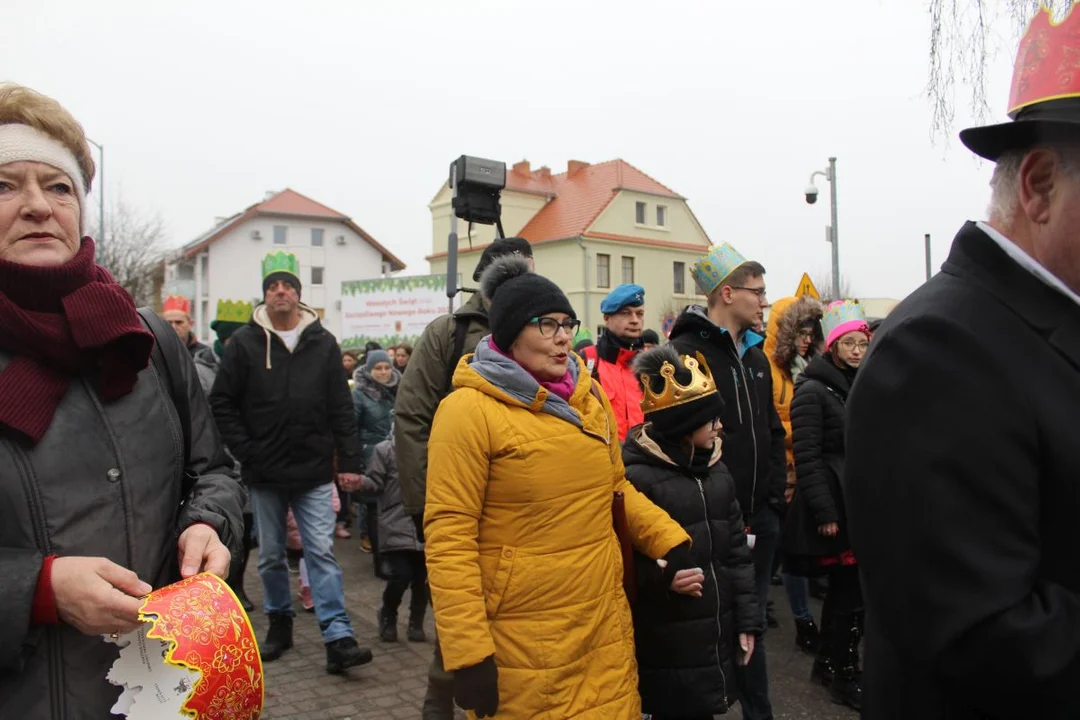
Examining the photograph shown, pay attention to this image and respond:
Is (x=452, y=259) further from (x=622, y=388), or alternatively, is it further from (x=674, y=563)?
(x=674, y=563)

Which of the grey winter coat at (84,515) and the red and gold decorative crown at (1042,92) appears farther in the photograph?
the grey winter coat at (84,515)

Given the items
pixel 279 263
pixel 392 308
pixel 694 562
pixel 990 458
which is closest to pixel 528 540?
pixel 694 562

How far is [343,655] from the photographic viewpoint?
4.84 meters

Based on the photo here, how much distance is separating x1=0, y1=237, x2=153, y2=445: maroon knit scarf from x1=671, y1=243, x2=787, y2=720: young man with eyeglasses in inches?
117

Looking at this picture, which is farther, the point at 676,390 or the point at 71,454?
the point at 676,390

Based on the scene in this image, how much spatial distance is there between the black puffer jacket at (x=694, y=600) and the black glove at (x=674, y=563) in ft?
0.13

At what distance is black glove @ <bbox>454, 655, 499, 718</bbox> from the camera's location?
260cm

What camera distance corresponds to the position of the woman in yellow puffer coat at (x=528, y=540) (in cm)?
270

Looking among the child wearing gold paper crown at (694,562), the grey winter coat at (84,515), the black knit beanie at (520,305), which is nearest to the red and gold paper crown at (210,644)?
the grey winter coat at (84,515)

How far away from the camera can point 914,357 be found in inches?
56.1

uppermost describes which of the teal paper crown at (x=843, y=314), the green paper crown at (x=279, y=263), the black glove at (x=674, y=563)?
the green paper crown at (x=279, y=263)

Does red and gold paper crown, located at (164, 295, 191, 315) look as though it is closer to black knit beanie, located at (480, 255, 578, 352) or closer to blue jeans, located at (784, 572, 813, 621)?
black knit beanie, located at (480, 255, 578, 352)

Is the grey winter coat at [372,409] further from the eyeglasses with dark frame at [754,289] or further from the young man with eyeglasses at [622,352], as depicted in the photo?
the eyeglasses with dark frame at [754,289]

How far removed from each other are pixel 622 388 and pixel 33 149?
3887 millimetres
